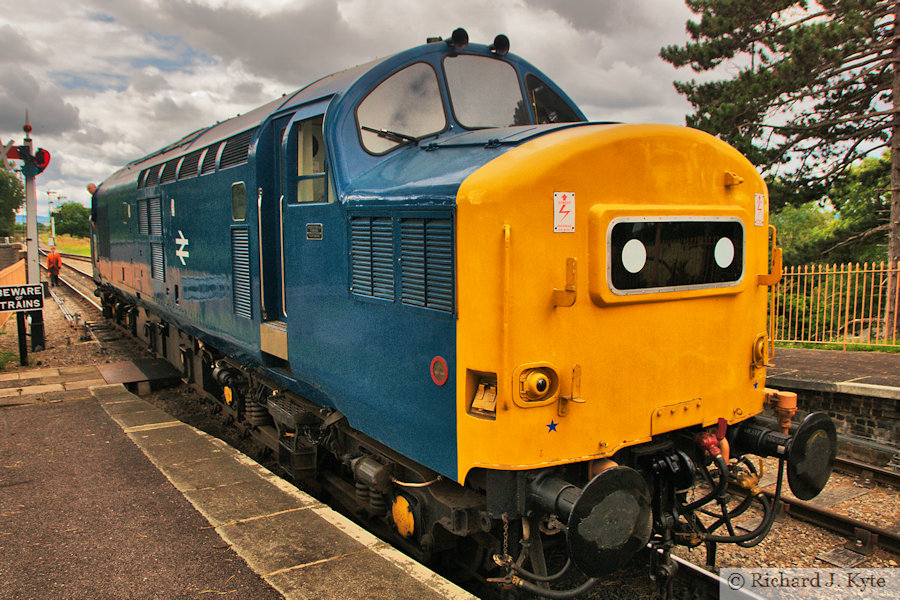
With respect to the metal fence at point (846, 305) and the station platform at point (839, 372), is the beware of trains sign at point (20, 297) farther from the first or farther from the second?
the station platform at point (839, 372)

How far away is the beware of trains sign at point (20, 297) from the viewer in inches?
431

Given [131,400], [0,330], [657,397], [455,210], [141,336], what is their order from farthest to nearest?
[0,330] < [141,336] < [131,400] < [657,397] < [455,210]

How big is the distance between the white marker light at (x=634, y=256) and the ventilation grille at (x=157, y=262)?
753cm

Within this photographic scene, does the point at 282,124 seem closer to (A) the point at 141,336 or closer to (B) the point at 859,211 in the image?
(A) the point at 141,336

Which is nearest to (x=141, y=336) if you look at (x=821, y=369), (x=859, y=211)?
(x=821, y=369)

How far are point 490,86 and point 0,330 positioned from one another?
15072 millimetres

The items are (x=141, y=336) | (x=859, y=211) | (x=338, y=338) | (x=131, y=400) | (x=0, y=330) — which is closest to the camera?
(x=338, y=338)

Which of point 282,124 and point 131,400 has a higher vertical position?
point 282,124

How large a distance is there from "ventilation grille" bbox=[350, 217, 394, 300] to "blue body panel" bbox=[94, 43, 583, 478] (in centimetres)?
2

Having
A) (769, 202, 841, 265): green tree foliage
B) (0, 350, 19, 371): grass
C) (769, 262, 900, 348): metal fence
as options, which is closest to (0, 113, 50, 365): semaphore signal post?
(0, 350, 19, 371): grass

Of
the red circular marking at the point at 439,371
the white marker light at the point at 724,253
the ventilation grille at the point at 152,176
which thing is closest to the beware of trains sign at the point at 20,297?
the ventilation grille at the point at 152,176

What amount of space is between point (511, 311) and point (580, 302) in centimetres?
45

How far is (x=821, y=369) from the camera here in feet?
32.8

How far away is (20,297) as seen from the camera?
435 inches
